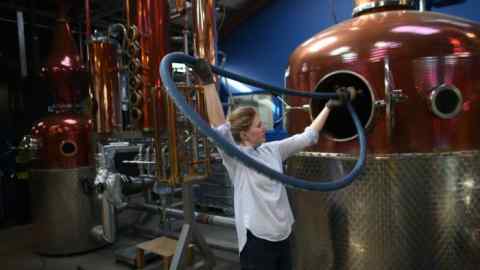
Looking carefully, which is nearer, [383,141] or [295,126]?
[383,141]

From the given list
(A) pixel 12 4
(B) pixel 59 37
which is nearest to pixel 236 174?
(B) pixel 59 37

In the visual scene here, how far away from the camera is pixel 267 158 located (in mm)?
1682

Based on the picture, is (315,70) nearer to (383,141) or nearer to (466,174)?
(383,141)

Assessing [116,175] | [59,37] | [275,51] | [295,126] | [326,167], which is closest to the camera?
[326,167]

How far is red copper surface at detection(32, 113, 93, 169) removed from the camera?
3.96 meters

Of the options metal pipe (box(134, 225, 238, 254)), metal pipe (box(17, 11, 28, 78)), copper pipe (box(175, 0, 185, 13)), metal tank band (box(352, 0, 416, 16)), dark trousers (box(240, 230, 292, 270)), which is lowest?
metal pipe (box(134, 225, 238, 254))

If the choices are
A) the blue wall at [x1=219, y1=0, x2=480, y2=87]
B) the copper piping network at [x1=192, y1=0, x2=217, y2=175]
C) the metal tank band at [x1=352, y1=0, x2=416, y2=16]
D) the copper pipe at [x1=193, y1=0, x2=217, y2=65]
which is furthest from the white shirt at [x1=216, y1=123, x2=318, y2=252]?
the blue wall at [x1=219, y1=0, x2=480, y2=87]

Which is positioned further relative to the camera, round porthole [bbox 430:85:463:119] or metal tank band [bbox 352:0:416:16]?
metal tank band [bbox 352:0:416:16]

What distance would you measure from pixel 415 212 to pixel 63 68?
12.8ft

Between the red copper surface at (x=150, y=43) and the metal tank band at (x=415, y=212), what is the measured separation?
70.3 inches

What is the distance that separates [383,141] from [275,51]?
527cm

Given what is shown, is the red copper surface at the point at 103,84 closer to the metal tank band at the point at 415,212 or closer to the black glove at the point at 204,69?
the black glove at the point at 204,69

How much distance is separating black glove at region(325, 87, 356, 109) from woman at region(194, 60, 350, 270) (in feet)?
0.54

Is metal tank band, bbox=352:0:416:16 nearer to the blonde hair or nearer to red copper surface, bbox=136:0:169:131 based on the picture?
the blonde hair
